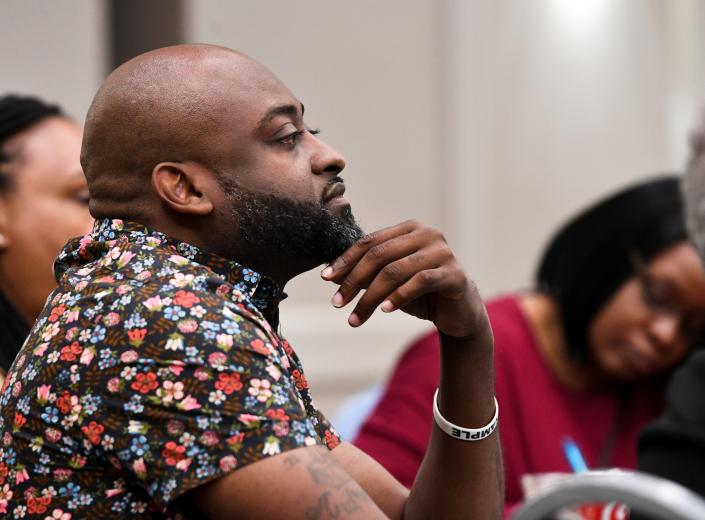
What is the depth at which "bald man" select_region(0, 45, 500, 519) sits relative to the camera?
3.17 ft

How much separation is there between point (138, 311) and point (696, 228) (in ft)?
3.07

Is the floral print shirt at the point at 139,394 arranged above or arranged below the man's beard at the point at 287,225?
below

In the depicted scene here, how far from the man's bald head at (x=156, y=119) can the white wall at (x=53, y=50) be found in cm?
232

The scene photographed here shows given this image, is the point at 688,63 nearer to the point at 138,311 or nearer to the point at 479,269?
the point at 479,269

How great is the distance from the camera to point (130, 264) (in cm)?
107

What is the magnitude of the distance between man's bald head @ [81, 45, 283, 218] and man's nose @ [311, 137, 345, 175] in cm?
9

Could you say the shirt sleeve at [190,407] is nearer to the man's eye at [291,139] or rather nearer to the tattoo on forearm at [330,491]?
the tattoo on forearm at [330,491]

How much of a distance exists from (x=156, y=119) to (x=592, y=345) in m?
1.77

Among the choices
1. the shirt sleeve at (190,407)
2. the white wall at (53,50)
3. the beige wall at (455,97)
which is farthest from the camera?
the beige wall at (455,97)

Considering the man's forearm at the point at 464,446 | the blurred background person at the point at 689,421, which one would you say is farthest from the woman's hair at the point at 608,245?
Answer: the man's forearm at the point at 464,446

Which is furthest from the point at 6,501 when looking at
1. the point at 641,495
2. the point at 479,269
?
the point at 479,269

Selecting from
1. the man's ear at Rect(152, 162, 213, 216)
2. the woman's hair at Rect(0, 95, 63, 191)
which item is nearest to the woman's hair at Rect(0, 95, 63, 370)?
the woman's hair at Rect(0, 95, 63, 191)

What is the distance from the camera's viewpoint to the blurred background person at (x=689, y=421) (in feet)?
4.93

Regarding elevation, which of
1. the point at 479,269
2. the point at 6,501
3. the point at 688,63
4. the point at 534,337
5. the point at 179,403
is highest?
the point at 179,403
